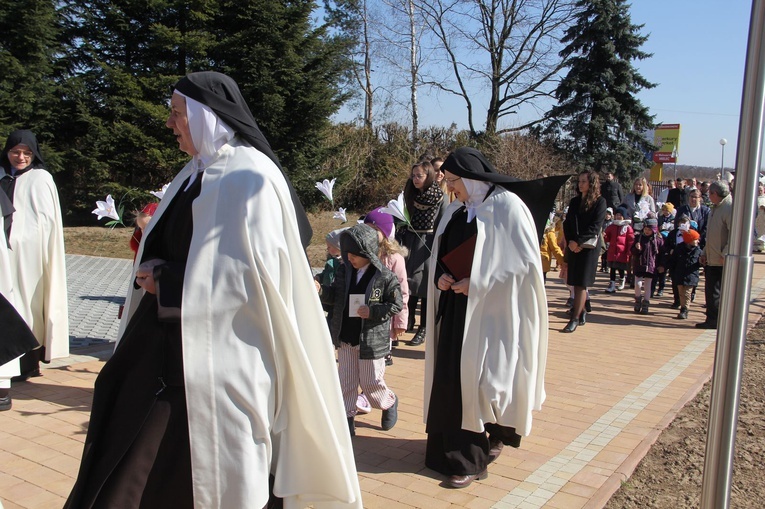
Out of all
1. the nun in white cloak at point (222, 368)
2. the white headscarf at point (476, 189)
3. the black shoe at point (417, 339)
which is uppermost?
the white headscarf at point (476, 189)

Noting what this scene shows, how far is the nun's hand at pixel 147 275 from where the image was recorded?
2818 millimetres

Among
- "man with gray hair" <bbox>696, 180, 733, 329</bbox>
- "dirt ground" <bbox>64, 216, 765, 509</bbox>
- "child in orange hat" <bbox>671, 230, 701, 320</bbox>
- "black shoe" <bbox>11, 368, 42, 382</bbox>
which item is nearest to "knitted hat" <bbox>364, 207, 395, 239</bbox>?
"dirt ground" <bbox>64, 216, 765, 509</bbox>

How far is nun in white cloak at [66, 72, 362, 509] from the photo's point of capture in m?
2.65

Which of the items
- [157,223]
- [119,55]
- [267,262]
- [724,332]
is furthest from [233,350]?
[119,55]

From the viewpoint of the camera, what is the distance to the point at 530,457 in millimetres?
4770

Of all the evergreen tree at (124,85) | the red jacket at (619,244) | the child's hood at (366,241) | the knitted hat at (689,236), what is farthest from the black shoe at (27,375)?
the evergreen tree at (124,85)

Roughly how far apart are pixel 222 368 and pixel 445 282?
2.06m

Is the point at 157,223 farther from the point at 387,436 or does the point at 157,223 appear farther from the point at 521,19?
the point at 521,19

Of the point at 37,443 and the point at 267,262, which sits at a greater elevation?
the point at 267,262

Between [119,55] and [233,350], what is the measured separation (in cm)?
2172

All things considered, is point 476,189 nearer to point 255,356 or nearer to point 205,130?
point 205,130

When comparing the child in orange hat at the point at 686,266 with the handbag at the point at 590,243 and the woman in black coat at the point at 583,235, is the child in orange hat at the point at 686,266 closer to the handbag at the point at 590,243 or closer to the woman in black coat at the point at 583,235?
the woman in black coat at the point at 583,235

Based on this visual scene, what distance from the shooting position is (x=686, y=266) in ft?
34.6

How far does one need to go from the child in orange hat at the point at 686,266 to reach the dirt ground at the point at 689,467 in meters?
4.53
